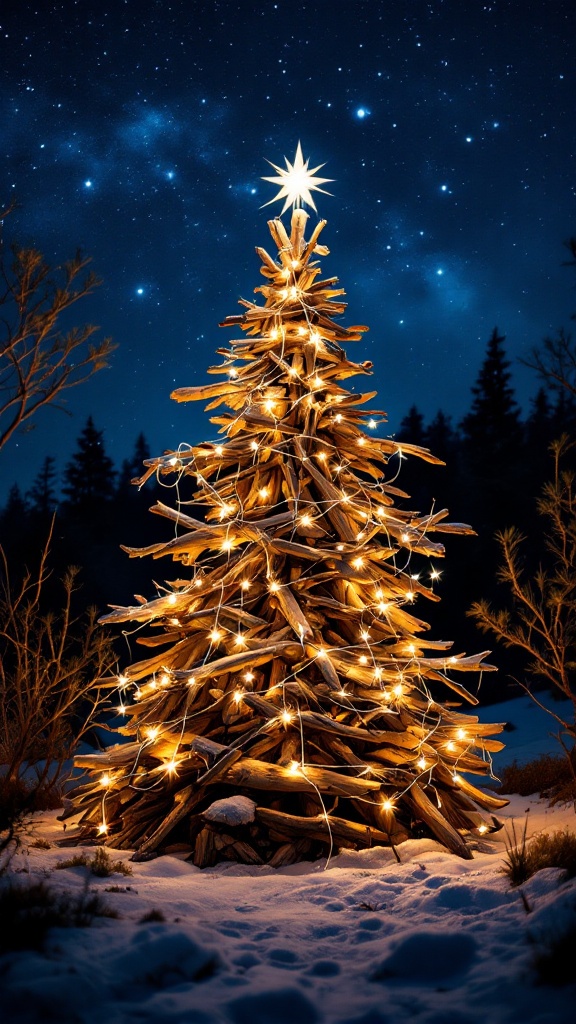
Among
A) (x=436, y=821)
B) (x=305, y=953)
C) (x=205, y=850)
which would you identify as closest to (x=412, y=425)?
(x=436, y=821)

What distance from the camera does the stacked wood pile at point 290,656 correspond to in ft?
13.3

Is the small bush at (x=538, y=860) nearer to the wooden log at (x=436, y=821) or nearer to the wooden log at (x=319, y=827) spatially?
the wooden log at (x=436, y=821)

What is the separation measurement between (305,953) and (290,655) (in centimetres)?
208

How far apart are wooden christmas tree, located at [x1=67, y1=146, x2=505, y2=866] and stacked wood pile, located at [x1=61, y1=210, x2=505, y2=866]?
15 millimetres

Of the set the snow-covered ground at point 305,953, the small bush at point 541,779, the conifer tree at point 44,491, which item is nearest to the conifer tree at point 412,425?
the conifer tree at point 44,491

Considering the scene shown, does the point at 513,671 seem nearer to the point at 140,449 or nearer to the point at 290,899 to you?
the point at 290,899

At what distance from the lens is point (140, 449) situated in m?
34.8

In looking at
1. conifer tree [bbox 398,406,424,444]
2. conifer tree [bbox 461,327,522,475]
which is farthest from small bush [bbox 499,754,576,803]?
conifer tree [bbox 398,406,424,444]

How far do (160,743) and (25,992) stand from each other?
2446 mm

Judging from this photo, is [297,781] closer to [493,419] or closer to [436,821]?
[436,821]

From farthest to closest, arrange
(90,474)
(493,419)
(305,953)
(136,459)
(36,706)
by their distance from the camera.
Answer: (136,459)
(90,474)
(493,419)
(36,706)
(305,953)

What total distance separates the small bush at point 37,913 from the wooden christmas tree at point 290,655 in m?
1.18

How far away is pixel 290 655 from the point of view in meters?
4.44

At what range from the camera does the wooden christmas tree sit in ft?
13.3
